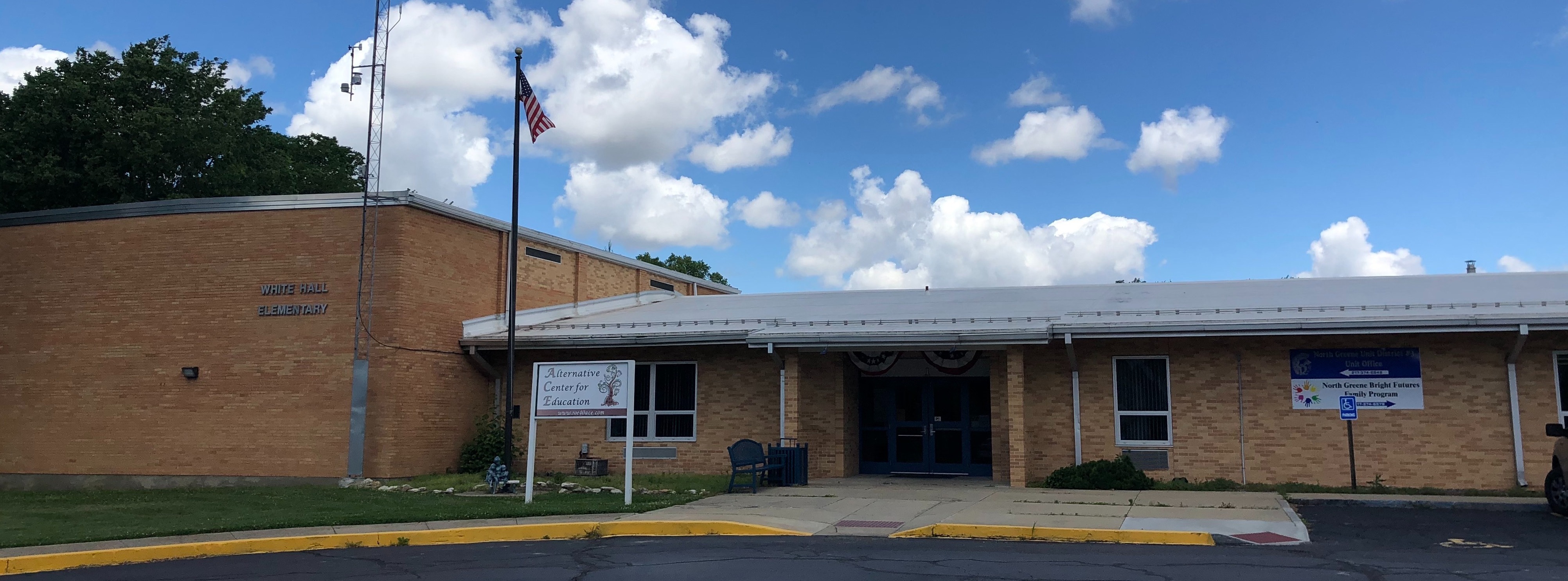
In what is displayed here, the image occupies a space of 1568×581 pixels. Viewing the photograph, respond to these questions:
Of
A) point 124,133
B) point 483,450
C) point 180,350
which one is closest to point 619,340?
point 483,450

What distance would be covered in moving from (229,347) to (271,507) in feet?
20.0

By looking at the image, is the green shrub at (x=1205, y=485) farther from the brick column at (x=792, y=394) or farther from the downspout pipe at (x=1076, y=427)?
the brick column at (x=792, y=394)

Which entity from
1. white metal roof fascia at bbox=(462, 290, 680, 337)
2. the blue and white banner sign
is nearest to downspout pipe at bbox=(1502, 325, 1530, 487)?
the blue and white banner sign

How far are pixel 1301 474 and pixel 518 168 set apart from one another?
13.9 m

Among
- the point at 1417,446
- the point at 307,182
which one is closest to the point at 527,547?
the point at 1417,446

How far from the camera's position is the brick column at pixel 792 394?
19.3 metres

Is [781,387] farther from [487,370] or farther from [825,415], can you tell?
[487,370]

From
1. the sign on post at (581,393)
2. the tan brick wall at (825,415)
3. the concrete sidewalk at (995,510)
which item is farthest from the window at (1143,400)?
the sign on post at (581,393)

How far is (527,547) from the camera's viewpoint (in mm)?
11797

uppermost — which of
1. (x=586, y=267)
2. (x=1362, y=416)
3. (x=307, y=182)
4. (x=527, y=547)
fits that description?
(x=307, y=182)

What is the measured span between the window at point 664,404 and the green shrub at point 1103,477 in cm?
697

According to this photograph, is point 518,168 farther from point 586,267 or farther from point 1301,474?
point 1301,474

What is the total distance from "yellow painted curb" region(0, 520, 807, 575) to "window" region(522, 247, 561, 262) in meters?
12.2

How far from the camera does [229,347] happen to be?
69.1 feet
